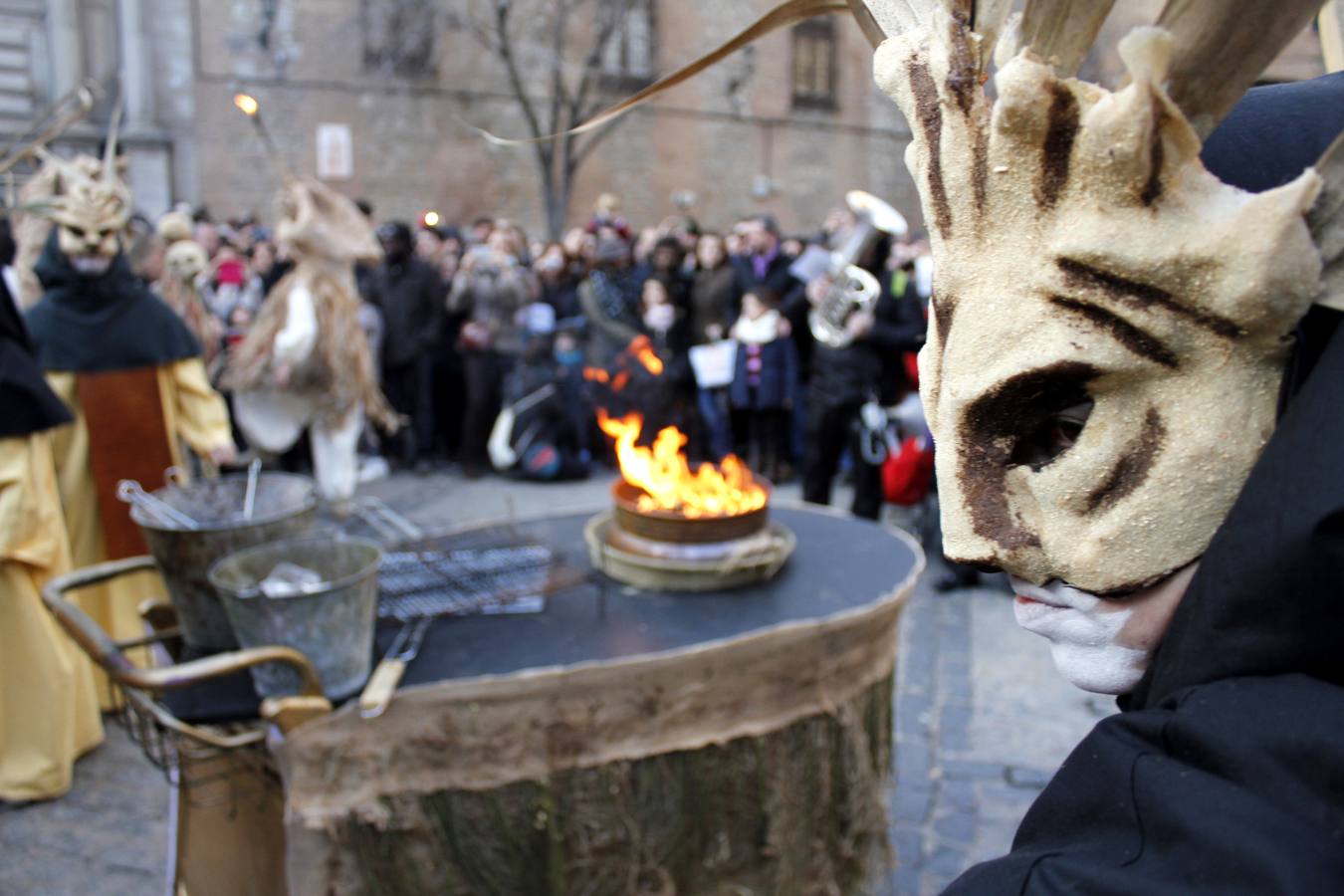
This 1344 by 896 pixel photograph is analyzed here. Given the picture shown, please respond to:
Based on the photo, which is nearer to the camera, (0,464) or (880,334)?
(0,464)

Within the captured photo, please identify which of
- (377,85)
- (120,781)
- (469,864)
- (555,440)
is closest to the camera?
(469,864)

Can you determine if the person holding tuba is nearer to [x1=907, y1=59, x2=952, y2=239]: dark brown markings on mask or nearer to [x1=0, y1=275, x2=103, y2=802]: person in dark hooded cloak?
[x1=0, y1=275, x2=103, y2=802]: person in dark hooded cloak

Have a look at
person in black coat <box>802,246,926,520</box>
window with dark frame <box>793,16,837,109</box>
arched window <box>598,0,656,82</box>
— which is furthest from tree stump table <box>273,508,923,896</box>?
window with dark frame <box>793,16,837,109</box>

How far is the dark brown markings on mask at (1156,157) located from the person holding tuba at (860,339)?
5369mm

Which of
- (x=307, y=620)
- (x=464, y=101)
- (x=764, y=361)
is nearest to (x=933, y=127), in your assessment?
(x=307, y=620)

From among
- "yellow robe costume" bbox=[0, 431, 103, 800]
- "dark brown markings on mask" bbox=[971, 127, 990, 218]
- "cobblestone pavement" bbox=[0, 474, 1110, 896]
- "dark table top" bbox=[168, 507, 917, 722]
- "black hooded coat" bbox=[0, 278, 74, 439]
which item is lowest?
"cobblestone pavement" bbox=[0, 474, 1110, 896]

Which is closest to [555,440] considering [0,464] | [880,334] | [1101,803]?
[880,334]

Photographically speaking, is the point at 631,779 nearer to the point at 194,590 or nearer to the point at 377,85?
the point at 194,590

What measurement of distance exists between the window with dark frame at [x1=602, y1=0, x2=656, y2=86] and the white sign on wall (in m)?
4.68

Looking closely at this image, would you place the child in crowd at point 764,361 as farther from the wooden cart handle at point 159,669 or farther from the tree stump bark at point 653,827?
the wooden cart handle at point 159,669

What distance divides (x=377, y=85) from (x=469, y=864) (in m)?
17.0

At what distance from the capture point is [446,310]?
9.09 m

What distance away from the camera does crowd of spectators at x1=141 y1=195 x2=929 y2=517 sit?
8297mm

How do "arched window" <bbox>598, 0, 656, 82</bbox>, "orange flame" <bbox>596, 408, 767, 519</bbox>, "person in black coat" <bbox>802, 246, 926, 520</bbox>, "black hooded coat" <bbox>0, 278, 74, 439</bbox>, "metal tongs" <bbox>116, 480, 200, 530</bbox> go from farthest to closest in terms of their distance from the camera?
"arched window" <bbox>598, 0, 656, 82</bbox>, "person in black coat" <bbox>802, 246, 926, 520</bbox>, "black hooded coat" <bbox>0, 278, 74, 439</bbox>, "orange flame" <bbox>596, 408, 767, 519</bbox>, "metal tongs" <bbox>116, 480, 200, 530</bbox>
